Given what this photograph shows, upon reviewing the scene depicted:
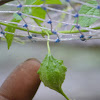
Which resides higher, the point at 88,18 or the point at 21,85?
the point at 88,18

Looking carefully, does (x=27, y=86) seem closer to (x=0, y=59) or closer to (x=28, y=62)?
(x=28, y=62)

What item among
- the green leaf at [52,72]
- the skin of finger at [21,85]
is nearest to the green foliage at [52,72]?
the green leaf at [52,72]

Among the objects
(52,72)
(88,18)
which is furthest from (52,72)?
(88,18)

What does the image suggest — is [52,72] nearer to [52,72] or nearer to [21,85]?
[52,72]

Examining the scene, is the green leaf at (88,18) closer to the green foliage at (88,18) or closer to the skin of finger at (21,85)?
the green foliage at (88,18)

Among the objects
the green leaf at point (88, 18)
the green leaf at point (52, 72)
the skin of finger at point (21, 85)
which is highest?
the green leaf at point (88, 18)

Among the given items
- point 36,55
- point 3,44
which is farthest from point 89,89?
point 3,44

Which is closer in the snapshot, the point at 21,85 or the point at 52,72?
the point at 52,72

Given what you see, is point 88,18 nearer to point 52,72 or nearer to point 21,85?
point 52,72

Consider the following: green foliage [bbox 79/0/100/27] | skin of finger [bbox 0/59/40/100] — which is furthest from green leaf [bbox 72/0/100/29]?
skin of finger [bbox 0/59/40/100]

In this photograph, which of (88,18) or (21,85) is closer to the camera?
(88,18)

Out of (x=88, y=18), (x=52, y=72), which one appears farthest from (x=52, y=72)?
(x=88, y=18)
